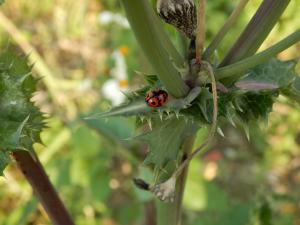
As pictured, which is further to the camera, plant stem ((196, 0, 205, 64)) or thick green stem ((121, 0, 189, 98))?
plant stem ((196, 0, 205, 64))

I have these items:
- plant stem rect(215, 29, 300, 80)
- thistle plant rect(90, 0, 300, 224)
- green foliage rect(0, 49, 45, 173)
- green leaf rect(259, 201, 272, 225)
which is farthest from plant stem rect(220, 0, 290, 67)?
green leaf rect(259, 201, 272, 225)

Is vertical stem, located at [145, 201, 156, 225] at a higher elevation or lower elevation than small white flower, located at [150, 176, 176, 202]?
lower

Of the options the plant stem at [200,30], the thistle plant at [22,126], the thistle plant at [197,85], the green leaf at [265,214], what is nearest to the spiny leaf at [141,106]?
the thistle plant at [197,85]

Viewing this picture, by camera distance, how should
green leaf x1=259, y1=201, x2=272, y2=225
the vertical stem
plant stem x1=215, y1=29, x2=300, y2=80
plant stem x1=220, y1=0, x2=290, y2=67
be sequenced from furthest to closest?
the vertical stem, green leaf x1=259, y1=201, x2=272, y2=225, plant stem x1=220, y1=0, x2=290, y2=67, plant stem x1=215, y1=29, x2=300, y2=80

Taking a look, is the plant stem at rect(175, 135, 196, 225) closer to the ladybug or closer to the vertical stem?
the ladybug

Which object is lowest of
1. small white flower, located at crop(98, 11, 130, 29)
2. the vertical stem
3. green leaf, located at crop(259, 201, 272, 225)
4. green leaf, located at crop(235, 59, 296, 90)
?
green leaf, located at crop(259, 201, 272, 225)

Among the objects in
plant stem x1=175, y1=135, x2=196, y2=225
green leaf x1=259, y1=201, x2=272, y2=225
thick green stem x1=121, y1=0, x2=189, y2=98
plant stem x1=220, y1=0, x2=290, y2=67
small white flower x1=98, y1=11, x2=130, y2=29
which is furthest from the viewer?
small white flower x1=98, y1=11, x2=130, y2=29

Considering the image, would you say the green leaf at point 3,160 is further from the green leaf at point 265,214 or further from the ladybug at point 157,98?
the green leaf at point 265,214

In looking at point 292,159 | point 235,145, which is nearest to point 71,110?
point 235,145

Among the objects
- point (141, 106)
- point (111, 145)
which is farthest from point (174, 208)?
point (111, 145)
